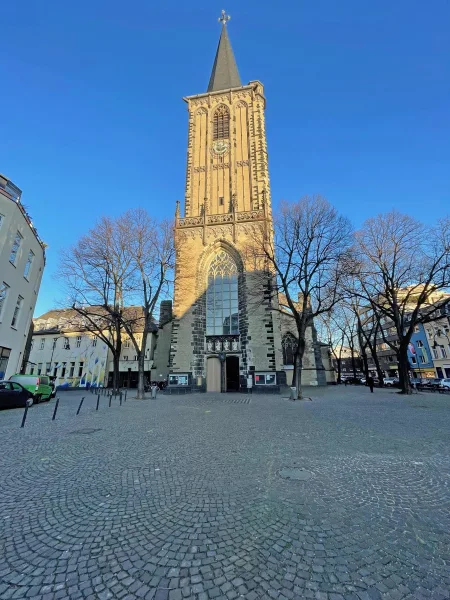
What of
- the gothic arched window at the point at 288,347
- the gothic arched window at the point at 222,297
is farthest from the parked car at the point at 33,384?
the gothic arched window at the point at 288,347

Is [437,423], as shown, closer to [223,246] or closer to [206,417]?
[206,417]

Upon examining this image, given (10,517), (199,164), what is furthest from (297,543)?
(199,164)

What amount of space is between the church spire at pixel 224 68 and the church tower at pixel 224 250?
2.61 feet

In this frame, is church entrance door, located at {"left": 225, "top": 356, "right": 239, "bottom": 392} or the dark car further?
church entrance door, located at {"left": 225, "top": 356, "right": 239, "bottom": 392}

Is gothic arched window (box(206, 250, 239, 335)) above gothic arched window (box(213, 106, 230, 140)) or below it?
below

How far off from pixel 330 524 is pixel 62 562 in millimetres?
2924

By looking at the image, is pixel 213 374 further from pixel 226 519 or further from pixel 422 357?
pixel 422 357

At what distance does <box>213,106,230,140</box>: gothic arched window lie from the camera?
110 feet

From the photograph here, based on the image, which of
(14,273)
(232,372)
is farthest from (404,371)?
(14,273)

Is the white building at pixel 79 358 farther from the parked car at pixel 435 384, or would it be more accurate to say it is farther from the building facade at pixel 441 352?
the building facade at pixel 441 352

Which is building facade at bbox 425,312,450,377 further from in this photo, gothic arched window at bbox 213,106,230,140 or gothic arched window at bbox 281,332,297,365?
gothic arched window at bbox 213,106,230,140

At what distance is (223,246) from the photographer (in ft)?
95.4

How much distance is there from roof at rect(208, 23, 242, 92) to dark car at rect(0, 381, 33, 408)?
3968 cm

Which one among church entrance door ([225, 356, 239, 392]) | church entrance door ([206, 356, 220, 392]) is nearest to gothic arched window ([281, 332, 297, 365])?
church entrance door ([225, 356, 239, 392])
